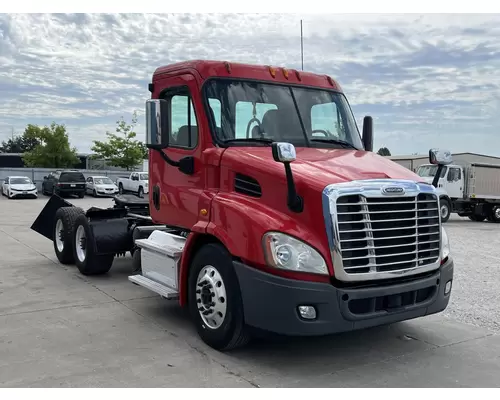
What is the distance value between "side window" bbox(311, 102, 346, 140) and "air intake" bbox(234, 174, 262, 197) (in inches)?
46.3

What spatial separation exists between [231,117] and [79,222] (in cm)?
429

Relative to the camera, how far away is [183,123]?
5.95 m

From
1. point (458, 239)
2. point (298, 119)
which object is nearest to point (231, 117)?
point (298, 119)

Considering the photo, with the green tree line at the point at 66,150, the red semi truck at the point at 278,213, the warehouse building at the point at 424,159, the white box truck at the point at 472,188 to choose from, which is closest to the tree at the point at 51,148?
the green tree line at the point at 66,150

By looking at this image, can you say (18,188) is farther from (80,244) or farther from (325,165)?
(325,165)

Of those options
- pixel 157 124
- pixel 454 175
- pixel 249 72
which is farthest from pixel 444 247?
pixel 454 175

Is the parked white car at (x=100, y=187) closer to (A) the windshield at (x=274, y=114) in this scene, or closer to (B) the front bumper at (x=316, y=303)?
(A) the windshield at (x=274, y=114)

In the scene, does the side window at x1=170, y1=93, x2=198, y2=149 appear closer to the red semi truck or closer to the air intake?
the red semi truck

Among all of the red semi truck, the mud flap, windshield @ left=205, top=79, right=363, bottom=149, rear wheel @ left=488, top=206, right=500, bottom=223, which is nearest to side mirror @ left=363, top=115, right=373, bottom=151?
the red semi truck

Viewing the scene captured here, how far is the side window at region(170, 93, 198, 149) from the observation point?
19.0 feet

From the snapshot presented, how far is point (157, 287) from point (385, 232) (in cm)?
265

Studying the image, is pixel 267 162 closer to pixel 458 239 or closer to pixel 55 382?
pixel 55 382

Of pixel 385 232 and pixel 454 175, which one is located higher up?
pixel 385 232

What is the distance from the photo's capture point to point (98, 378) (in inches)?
177
